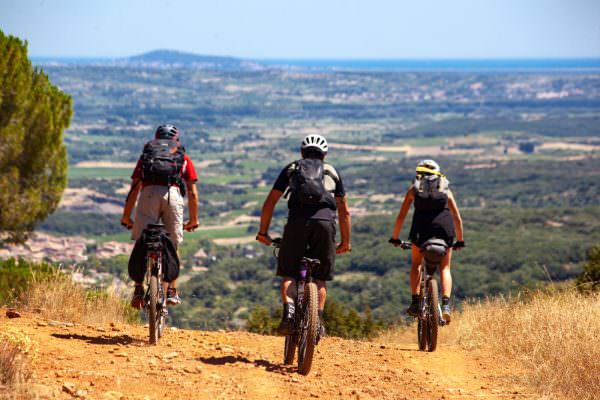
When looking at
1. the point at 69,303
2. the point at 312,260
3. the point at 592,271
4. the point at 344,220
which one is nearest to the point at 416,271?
the point at 344,220

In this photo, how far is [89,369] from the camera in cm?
645

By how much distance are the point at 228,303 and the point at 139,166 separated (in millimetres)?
43004

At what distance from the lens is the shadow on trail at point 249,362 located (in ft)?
23.2

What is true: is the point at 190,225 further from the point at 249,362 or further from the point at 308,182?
the point at 308,182

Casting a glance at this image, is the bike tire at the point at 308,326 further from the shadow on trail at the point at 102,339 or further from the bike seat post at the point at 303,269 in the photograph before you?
the shadow on trail at the point at 102,339

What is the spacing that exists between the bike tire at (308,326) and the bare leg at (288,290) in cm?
18

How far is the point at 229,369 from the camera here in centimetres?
699

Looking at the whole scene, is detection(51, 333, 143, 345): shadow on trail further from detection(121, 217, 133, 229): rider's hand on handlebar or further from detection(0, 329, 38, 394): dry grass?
detection(0, 329, 38, 394): dry grass

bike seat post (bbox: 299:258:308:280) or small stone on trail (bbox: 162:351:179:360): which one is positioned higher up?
bike seat post (bbox: 299:258:308:280)

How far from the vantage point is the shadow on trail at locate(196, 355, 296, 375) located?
7.08 meters

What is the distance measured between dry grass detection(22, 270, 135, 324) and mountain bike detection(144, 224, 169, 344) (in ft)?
5.98

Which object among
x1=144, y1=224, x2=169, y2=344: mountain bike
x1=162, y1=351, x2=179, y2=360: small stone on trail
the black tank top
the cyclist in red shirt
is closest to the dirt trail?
x1=162, y1=351, x2=179, y2=360: small stone on trail

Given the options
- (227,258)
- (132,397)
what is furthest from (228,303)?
(132,397)

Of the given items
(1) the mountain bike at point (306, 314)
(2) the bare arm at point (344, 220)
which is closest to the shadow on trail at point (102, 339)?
(1) the mountain bike at point (306, 314)
